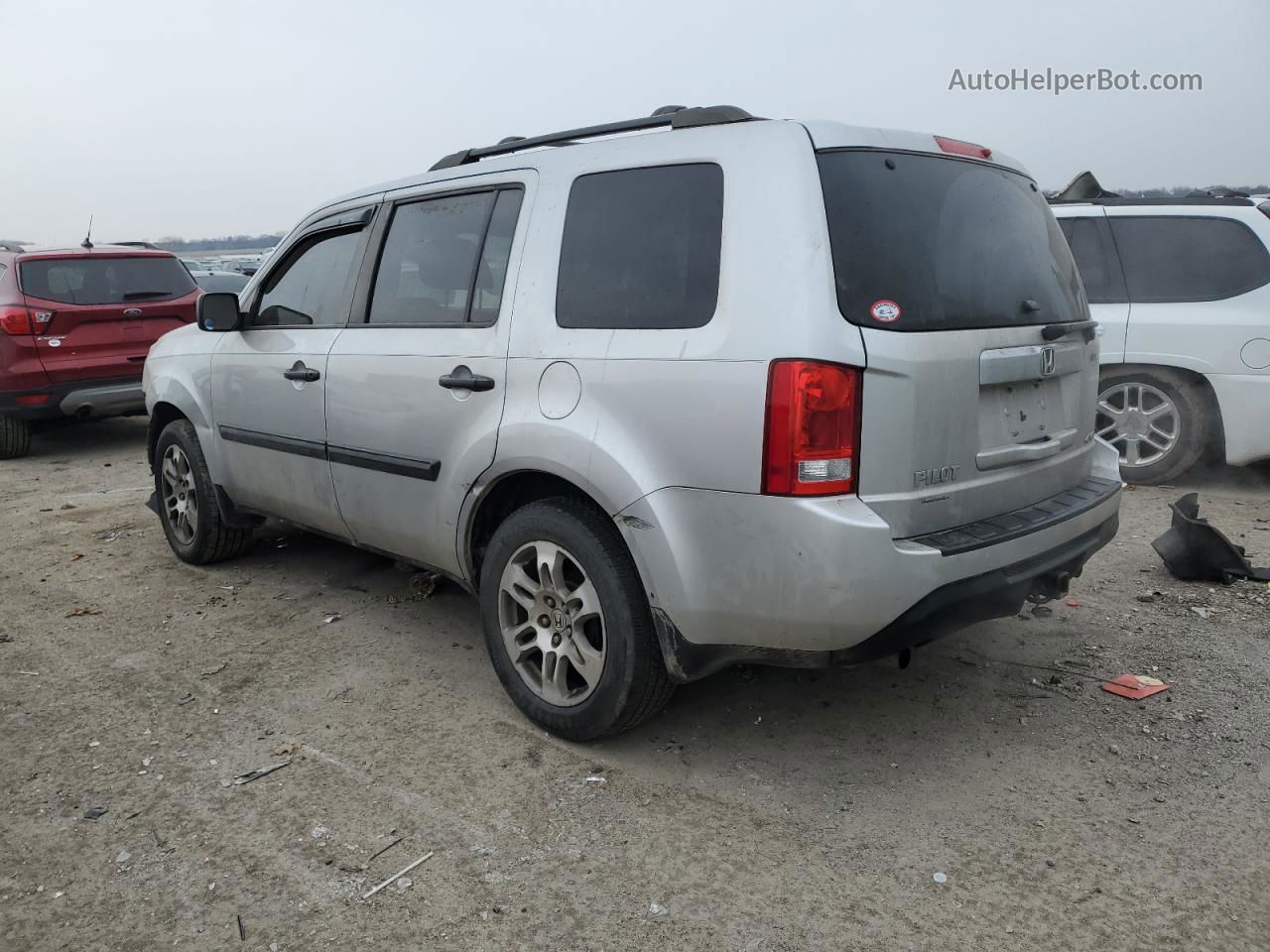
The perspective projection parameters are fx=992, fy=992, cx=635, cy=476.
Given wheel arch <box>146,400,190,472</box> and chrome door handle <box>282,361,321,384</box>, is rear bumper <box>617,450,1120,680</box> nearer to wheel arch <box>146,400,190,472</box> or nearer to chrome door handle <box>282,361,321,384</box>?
chrome door handle <box>282,361,321,384</box>

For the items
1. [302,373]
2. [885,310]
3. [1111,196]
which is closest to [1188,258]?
[1111,196]

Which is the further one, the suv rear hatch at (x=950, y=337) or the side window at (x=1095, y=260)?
the side window at (x=1095, y=260)

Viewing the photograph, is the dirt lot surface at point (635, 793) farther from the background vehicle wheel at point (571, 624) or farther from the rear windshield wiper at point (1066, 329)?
the rear windshield wiper at point (1066, 329)

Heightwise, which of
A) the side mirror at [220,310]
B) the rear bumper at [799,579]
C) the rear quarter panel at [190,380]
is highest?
the side mirror at [220,310]

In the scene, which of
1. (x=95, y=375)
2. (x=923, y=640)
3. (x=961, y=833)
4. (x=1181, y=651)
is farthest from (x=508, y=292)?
(x=95, y=375)

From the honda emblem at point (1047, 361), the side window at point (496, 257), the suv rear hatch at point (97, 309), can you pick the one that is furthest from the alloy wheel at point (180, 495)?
the honda emblem at point (1047, 361)

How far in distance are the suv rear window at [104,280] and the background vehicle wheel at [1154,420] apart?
317 inches

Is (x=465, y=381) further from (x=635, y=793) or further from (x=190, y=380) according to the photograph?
(x=190, y=380)

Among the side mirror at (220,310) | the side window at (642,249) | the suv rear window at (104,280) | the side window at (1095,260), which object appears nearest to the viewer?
the side window at (642,249)

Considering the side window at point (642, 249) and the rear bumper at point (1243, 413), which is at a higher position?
the side window at point (642, 249)

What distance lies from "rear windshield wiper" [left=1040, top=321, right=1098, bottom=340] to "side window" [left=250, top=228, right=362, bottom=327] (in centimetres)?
269

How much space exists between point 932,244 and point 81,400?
807 centimetres

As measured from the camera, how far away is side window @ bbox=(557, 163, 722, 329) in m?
2.83

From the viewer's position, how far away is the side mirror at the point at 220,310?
456cm
